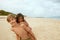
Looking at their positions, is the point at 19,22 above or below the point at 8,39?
above

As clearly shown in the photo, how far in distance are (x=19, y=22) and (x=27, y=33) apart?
0.23m

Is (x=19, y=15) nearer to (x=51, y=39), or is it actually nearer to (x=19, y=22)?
(x=19, y=22)

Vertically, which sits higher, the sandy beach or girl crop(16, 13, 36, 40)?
girl crop(16, 13, 36, 40)

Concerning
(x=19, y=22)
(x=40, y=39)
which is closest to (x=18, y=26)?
(x=19, y=22)

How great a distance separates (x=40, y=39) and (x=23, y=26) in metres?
7.39

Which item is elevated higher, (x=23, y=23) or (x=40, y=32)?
(x=23, y=23)

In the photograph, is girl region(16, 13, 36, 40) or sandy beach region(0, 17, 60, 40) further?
sandy beach region(0, 17, 60, 40)

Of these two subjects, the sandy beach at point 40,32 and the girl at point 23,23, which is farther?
the sandy beach at point 40,32

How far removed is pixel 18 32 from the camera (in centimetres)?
417

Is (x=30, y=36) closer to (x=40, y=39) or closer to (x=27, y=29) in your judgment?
(x=27, y=29)


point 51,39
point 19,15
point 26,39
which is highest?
point 19,15

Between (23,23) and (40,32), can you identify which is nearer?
(23,23)

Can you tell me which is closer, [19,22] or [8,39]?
[19,22]

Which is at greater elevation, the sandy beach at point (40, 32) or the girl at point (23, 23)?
the girl at point (23, 23)
